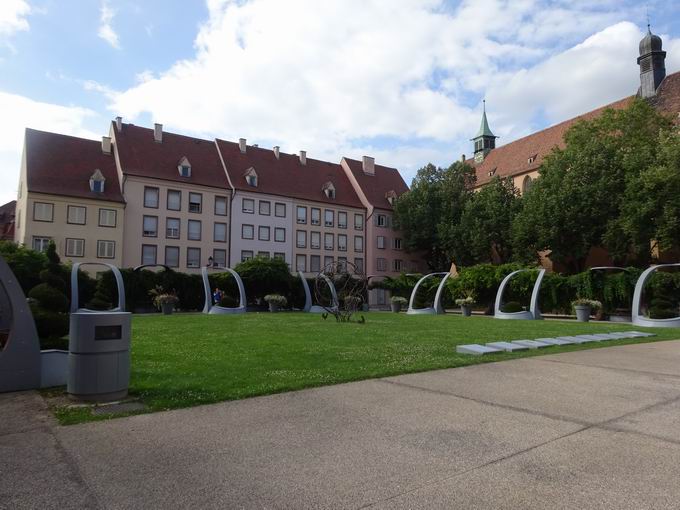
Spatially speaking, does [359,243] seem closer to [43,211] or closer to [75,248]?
[75,248]

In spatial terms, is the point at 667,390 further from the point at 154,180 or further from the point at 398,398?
the point at 154,180

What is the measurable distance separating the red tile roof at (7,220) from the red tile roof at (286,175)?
2745 centimetres

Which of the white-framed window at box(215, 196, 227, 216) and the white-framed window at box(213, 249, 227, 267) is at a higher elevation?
the white-framed window at box(215, 196, 227, 216)

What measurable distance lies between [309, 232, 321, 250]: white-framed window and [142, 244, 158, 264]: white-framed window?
18.7 m

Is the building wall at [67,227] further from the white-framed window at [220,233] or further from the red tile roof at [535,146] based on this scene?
the red tile roof at [535,146]

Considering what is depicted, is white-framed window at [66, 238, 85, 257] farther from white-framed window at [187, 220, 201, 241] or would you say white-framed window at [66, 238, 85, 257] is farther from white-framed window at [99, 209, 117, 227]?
white-framed window at [187, 220, 201, 241]

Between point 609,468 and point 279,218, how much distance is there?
57756 millimetres

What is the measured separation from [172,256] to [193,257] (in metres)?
2.22

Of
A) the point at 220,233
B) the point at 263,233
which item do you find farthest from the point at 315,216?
the point at 220,233

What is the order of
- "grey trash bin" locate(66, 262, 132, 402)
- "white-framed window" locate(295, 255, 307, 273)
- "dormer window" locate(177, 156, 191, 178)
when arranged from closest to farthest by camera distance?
1. "grey trash bin" locate(66, 262, 132, 402)
2. "dormer window" locate(177, 156, 191, 178)
3. "white-framed window" locate(295, 255, 307, 273)

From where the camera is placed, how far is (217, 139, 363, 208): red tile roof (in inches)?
2385

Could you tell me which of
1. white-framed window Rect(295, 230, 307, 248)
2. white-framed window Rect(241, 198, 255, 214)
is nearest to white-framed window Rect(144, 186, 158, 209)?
white-framed window Rect(241, 198, 255, 214)

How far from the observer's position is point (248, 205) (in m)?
58.6

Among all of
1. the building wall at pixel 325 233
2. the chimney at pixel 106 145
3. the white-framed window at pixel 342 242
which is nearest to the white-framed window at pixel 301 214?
the building wall at pixel 325 233
